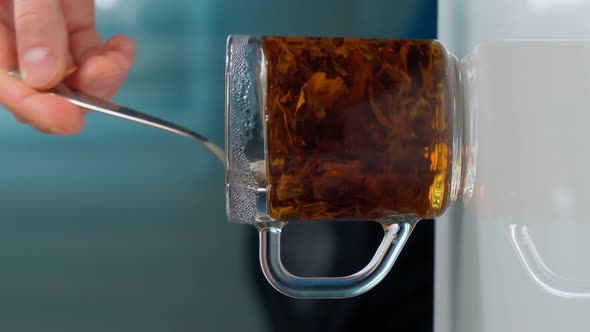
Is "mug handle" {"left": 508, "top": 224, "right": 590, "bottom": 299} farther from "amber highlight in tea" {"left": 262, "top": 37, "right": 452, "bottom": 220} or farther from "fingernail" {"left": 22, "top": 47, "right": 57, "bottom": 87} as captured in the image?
"fingernail" {"left": 22, "top": 47, "right": 57, "bottom": 87}

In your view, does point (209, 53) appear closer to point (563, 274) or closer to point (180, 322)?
point (180, 322)

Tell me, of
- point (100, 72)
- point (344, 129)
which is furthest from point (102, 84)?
point (344, 129)

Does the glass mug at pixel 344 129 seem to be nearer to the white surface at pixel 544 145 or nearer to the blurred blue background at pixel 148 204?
the white surface at pixel 544 145

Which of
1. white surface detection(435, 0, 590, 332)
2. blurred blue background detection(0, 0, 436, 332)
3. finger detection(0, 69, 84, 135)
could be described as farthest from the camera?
blurred blue background detection(0, 0, 436, 332)

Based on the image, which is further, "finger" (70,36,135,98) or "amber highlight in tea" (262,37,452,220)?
"finger" (70,36,135,98)

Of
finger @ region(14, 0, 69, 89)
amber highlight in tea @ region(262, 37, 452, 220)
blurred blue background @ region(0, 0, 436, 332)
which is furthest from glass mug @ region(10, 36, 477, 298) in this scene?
blurred blue background @ region(0, 0, 436, 332)
